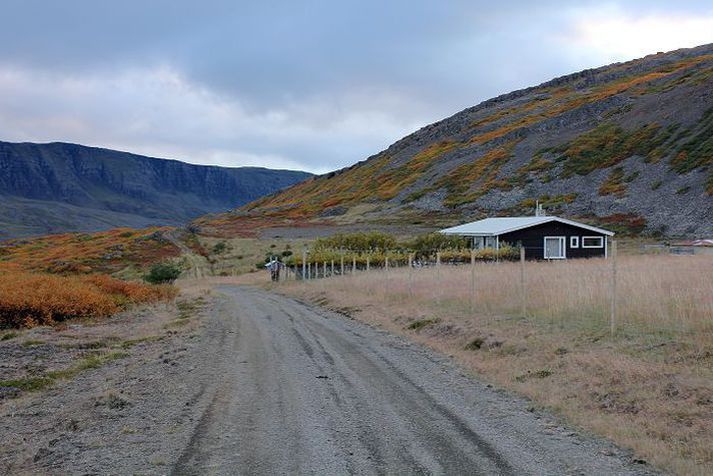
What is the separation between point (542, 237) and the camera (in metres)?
51.3

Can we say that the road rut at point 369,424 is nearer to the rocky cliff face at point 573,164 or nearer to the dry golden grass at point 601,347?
the dry golden grass at point 601,347

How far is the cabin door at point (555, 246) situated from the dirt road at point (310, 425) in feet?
129

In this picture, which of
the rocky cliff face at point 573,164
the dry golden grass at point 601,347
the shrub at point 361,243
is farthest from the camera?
the rocky cliff face at point 573,164

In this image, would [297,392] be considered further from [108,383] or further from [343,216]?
[343,216]

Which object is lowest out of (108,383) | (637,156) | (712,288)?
(108,383)

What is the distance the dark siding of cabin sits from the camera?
50844 mm

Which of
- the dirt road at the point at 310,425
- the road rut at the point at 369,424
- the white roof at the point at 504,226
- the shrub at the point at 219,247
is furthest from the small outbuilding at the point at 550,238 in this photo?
the dirt road at the point at 310,425

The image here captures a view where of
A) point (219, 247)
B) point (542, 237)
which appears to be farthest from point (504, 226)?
point (219, 247)

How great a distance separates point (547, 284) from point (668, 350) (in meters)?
9.62

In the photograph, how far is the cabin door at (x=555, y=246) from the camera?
51428mm

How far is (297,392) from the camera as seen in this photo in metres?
10.7

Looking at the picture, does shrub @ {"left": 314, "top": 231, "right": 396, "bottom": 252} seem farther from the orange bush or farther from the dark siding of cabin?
the orange bush

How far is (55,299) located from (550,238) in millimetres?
38220

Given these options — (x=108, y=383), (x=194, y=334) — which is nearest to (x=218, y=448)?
(x=108, y=383)
